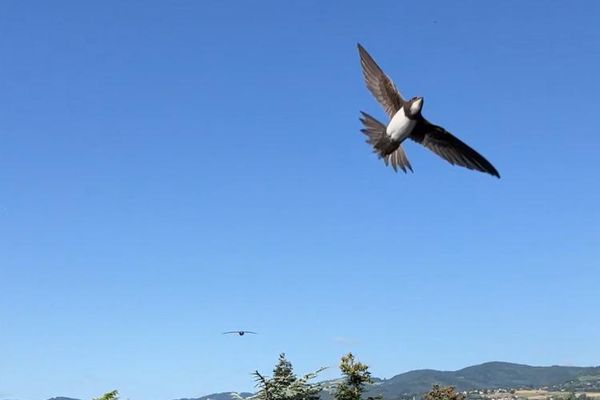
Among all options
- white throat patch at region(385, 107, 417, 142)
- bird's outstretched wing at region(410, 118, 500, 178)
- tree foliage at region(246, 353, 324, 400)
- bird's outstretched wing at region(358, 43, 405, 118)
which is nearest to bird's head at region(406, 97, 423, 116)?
white throat patch at region(385, 107, 417, 142)

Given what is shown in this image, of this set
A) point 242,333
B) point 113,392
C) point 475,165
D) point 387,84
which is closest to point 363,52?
point 387,84

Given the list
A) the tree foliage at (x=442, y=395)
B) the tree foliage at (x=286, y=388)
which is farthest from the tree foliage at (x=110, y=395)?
the tree foliage at (x=442, y=395)

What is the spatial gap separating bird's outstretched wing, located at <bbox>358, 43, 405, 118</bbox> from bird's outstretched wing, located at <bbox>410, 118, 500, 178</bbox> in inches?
10.9

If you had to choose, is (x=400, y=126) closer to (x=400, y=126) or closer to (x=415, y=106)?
(x=400, y=126)

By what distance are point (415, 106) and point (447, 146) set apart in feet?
2.79

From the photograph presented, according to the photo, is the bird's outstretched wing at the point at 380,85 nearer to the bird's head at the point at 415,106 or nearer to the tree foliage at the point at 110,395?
the bird's head at the point at 415,106

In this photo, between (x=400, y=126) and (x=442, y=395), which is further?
(x=442, y=395)

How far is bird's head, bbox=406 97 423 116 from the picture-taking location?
17.4 ft

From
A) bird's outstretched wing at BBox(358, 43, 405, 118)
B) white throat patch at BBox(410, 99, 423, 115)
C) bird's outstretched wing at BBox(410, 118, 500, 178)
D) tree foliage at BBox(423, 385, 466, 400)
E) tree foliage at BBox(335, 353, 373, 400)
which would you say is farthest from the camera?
tree foliage at BBox(423, 385, 466, 400)

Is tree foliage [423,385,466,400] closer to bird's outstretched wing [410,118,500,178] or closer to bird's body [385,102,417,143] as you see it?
bird's outstretched wing [410,118,500,178]

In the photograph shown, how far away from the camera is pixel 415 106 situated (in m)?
5.32

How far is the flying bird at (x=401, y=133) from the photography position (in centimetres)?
556

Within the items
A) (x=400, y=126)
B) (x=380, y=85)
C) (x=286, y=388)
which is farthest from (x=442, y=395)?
(x=400, y=126)

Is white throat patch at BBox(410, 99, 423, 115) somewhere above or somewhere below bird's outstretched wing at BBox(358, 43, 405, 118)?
below
